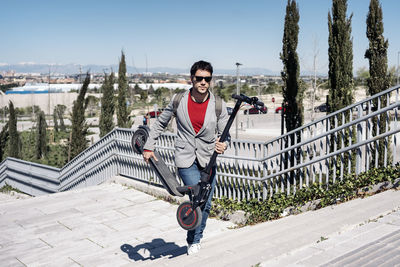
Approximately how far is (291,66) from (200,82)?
7.72 metres

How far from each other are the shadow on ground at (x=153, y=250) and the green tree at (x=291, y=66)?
6484 mm

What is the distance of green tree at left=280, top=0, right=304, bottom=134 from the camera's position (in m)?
11.6

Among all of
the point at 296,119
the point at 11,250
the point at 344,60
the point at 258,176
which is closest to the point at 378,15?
the point at 344,60

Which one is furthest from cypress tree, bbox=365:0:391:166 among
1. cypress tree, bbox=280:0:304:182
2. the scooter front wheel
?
the scooter front wheel

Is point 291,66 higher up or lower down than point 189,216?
higher up

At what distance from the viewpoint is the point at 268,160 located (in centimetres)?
677

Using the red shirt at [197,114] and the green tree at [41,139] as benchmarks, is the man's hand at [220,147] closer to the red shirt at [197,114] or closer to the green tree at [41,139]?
the red shirt at [197,114]

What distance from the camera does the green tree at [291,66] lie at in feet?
37.9

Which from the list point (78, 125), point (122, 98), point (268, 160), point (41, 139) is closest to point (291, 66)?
point (268, 160)

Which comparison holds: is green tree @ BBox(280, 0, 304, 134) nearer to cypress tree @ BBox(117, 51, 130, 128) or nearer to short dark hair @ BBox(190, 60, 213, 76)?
short dark hair @ BBox(190, 60, 213, 76)

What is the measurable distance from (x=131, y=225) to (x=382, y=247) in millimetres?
4458

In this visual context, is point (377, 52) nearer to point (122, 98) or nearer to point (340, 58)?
point (340, 58)

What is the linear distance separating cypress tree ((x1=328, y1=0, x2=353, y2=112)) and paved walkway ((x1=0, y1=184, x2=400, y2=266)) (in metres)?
4.73

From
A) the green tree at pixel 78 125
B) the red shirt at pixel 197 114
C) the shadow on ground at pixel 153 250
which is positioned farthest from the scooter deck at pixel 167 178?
the green tree at pixel 78 125
